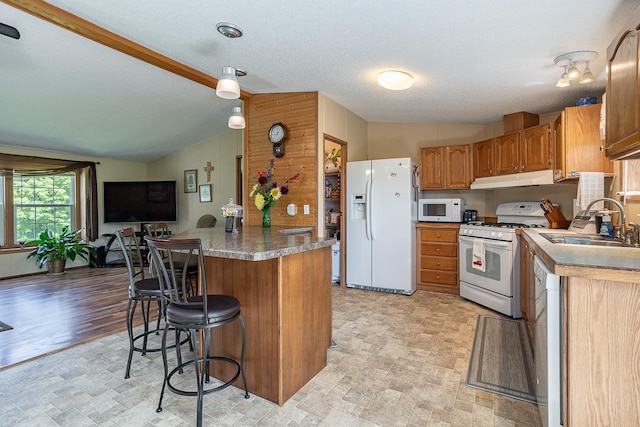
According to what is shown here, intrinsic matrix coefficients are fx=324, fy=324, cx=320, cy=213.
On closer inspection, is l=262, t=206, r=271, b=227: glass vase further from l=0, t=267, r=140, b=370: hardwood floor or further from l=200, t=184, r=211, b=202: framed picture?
l=200, t=184, r=211, b=202: framed picture

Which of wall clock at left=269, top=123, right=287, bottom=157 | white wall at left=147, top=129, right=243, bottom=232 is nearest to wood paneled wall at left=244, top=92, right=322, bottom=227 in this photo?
wall clock at left=269, top=123, right=287, bottom=157

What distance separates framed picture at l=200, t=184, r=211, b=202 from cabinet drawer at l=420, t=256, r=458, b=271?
4.27 meters

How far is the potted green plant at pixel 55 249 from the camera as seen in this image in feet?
18.4

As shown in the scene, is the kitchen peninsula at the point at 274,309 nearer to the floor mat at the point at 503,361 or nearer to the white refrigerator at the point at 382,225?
the floor mat at the point at 503,361

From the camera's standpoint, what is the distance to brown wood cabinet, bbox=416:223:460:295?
424 centimetres

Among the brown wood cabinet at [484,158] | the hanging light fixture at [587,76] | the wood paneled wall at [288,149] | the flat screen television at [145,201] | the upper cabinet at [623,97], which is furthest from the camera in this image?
the flat screen television at [145,201]

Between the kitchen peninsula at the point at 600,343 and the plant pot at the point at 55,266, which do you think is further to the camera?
the plant pot at the point at 55,266

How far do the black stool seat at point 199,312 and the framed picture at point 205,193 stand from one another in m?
4.94

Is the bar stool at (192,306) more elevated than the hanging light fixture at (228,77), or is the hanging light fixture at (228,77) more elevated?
the hanging light fixture at (228,77)

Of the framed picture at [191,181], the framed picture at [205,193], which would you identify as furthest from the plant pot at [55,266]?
the framed picture at [205,193]

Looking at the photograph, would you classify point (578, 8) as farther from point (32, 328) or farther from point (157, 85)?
point (32, 328)

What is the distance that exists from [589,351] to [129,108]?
5249 mm

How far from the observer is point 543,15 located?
2.00 meters

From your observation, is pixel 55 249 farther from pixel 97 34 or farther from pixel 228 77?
pixel 228 77
